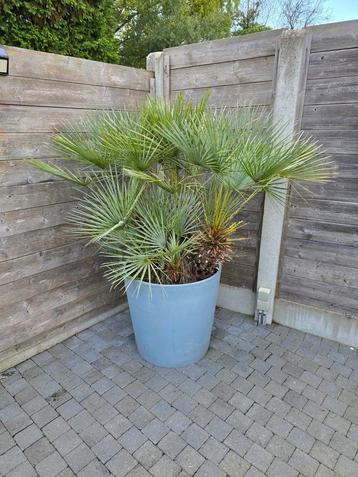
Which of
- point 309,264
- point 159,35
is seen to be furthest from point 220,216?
point 159,35

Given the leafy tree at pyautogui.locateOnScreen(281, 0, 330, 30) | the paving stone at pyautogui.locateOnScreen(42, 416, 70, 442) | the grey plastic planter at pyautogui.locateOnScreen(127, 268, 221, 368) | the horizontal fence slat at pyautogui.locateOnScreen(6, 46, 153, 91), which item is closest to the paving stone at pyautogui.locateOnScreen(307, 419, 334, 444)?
the grey plastic planter at pyautogui.locateOnScreen(127, 268, 221, 368)

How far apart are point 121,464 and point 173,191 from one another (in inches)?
A: 52.1

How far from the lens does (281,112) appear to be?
6.92 ft

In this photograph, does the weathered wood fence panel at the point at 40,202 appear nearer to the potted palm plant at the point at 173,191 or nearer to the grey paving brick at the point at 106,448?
the potted palm plant at the point at 173,191

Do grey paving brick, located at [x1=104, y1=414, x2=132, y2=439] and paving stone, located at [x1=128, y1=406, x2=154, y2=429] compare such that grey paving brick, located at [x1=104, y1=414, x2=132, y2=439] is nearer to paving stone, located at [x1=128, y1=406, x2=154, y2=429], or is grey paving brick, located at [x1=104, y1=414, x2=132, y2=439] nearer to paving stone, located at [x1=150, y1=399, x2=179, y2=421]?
paving stone, located at [x1=128, y1=406, x2=154, y2=429]

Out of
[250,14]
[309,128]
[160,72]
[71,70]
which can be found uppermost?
[250,14]

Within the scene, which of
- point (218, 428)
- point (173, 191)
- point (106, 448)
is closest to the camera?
point (106, 448)

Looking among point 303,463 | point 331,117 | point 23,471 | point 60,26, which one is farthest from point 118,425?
point 60,26

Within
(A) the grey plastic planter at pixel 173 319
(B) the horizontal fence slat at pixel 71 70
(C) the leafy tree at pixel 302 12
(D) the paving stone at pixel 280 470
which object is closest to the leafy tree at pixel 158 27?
(C) the leafy tree at pixel 302 12

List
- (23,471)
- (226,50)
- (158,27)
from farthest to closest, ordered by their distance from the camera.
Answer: (158,27) < (226,50) < (23,471)

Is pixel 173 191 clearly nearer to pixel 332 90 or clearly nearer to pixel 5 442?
pixel 332 90

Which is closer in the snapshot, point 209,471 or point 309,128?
point 209,471

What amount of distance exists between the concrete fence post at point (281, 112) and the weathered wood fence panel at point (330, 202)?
0.15 ft

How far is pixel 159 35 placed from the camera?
6684mm
